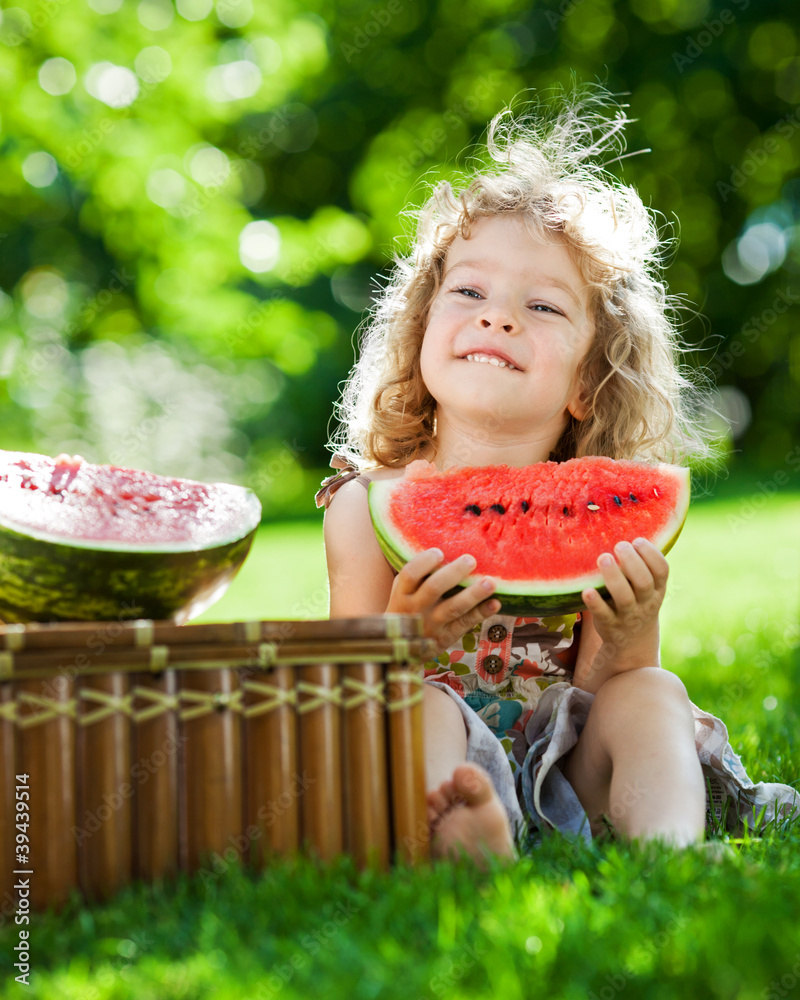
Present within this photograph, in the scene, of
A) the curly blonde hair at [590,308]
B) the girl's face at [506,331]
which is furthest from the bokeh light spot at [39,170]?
the girl's face at [506,331]

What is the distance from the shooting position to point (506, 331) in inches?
113

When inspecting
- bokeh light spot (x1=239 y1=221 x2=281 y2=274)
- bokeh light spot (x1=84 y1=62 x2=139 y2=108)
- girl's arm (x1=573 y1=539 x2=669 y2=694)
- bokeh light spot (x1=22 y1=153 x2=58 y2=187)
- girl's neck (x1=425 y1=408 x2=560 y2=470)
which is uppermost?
bokeh light spot (x1=84 y1=62 x2=139 y2=108)

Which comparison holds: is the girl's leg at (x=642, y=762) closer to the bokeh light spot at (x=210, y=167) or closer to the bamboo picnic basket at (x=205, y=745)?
the bamboo picnic basket at (x=205, y=745)

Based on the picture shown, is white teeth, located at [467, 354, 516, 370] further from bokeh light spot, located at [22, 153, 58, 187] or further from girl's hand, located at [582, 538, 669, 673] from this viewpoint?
bokeh light spot, located at [22, 153, 58, 187]

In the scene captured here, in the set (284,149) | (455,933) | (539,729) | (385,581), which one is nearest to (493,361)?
(385,581)

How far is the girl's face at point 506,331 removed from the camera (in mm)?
2854

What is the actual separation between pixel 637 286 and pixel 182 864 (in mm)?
2409

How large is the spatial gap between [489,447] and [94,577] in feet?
4.46

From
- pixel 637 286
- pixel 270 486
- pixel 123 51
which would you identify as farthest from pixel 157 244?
pixel 637 286

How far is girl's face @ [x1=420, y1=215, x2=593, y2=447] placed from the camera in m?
2.85

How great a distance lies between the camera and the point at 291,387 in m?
16.7

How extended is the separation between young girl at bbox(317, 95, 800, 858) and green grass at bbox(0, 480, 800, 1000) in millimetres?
219

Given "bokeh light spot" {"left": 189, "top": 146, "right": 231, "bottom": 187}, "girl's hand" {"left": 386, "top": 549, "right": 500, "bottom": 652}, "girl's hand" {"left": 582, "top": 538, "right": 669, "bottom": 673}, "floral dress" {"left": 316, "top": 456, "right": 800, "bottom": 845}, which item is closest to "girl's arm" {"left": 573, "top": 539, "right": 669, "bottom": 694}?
"girl's hand" {"left": 582, "top": 538, "right": 669, "bottom": 673}

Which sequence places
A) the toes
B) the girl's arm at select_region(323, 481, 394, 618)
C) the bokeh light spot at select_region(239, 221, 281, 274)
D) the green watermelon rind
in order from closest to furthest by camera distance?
the toes
the green watermelon rind
the girl's arm at select_region(323, 481, 394, 618)
the bokeh light spot at select_region(239, 221, 281, 274)
